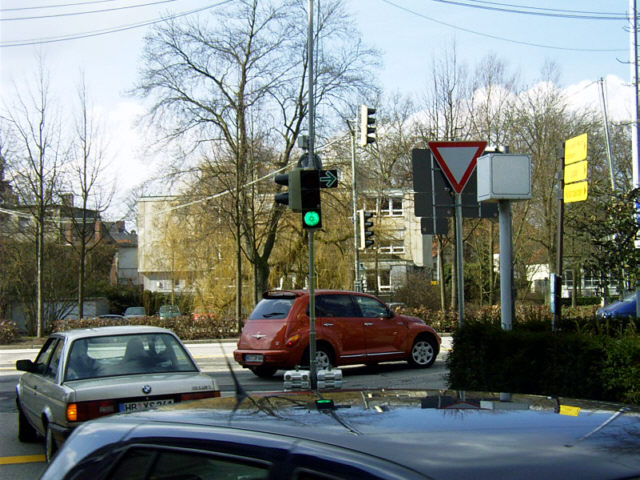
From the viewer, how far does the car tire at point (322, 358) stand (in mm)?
14445

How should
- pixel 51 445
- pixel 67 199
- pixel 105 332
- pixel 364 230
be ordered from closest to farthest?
pixel 51 445
pixel 105 332
pixel 364 230
pixel 67 199

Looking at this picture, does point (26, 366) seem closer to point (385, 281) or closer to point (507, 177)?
point (507, 177)

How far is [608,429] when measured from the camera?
233 cm

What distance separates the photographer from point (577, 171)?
415 inches

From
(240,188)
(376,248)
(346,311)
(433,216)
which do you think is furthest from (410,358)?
(376,248)

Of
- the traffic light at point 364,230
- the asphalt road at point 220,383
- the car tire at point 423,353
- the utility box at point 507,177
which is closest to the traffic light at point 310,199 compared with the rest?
the asphalt road at point 220,383

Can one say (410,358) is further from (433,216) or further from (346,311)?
(433,216)

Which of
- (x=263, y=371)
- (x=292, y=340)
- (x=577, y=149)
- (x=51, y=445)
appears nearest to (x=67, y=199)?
(x=263, y=371)

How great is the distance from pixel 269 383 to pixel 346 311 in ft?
6.92

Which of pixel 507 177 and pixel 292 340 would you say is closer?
pixel 507 177

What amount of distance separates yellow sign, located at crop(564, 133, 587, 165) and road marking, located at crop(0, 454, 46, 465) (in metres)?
7.70

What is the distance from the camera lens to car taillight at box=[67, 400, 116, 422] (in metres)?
7.05

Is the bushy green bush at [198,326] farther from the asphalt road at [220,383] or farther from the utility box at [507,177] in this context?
the utility box at [507,177]

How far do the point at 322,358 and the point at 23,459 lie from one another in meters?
7.17
